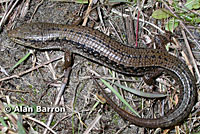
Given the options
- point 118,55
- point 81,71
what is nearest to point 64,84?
point 81,71

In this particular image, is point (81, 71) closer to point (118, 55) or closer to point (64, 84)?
point (64, 84)

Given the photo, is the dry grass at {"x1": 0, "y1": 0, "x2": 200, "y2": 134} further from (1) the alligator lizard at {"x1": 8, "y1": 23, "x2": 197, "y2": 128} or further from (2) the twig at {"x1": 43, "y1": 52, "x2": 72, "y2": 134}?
(1) the alligator lizard at {"x1": 8, "y1": 23, "x2": 197, "y2": 128}

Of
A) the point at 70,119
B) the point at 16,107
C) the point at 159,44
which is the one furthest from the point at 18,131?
the point at 159,44

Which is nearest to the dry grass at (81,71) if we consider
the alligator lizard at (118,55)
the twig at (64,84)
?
the twig at (64,84)

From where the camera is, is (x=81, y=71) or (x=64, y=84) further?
(x=81, y=71)

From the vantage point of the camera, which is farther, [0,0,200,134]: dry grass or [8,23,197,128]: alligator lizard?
[0,0,200,134]: dry grass

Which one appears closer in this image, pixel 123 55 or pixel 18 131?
pixel 18 131

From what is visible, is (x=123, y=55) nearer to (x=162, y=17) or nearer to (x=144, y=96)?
(x=144, y=96)

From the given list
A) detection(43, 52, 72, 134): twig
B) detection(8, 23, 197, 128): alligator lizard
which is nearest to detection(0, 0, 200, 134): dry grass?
detection(43, 52, 72, 134): twig

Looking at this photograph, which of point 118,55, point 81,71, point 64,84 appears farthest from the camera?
point 81,71
